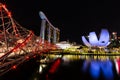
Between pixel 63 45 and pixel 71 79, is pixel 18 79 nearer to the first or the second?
pixel 71 79

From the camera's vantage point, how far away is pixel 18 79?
19141 mm

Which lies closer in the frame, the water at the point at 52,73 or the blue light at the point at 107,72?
the water at the point at 52,73

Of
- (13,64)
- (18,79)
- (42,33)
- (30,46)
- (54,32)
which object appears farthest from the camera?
(54,32)

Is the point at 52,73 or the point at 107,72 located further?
the point at 107,72

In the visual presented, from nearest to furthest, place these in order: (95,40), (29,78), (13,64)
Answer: (13,64), (29,78), (95,40)

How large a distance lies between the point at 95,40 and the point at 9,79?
235 feet

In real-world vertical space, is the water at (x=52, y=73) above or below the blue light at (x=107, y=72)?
above

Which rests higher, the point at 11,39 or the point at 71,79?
the point at 11,39

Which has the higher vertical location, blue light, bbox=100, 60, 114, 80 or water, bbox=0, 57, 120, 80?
water, bbox=0, 57, 120, 80

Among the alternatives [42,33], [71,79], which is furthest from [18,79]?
[42,33]

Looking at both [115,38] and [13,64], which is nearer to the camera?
[13,64]

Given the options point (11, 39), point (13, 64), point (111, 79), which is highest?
point (11, 39)

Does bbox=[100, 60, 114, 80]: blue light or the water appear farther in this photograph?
bbox=[100, 60, 114, 80]: blue light

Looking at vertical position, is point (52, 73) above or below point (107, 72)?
above
